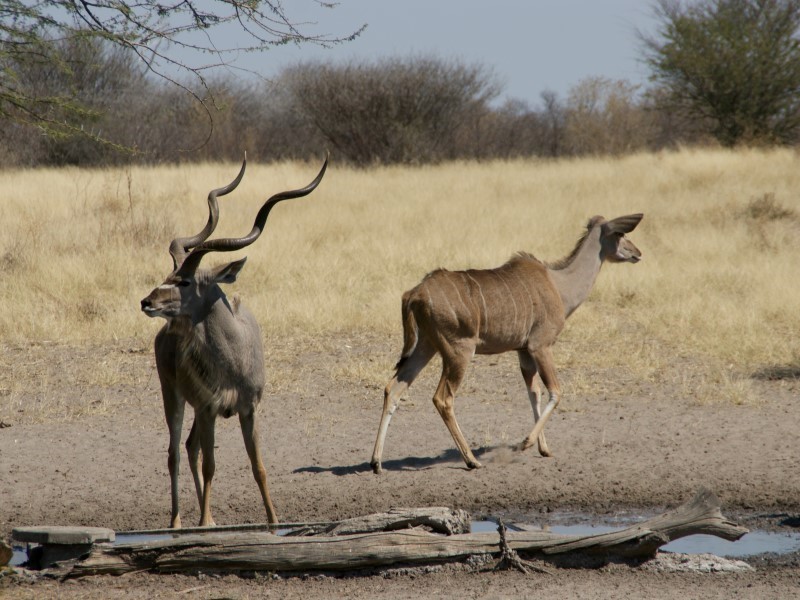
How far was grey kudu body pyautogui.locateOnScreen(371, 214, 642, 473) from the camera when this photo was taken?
6156mm

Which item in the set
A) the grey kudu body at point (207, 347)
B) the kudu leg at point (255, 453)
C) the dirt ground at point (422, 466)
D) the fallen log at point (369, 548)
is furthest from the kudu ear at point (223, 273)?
the dirt ground at point (422, 466)

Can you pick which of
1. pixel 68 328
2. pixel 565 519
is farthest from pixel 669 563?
pixel 68 328

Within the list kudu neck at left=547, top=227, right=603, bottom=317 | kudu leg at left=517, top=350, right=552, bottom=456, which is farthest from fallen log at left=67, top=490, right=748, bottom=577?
kudu neck at left=547, top=227, right=603, bottom=317

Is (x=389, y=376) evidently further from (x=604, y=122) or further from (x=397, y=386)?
(x=604, y=122)

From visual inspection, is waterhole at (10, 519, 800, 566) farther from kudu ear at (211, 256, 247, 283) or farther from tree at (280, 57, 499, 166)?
tree at (280, 57, 499, 166)

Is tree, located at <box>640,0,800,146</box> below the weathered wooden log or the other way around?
the other way around

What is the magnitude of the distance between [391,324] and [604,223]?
2861mm

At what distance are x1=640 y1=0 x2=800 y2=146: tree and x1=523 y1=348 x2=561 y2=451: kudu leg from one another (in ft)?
70.5

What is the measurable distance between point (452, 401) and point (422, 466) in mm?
442

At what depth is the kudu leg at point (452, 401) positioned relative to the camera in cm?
611

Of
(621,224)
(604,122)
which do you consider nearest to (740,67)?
(604,122)

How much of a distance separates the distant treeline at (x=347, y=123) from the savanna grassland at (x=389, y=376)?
1043 cm

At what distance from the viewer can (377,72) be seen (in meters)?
30.2

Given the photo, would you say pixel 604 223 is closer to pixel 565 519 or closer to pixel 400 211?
pixel 565 519
